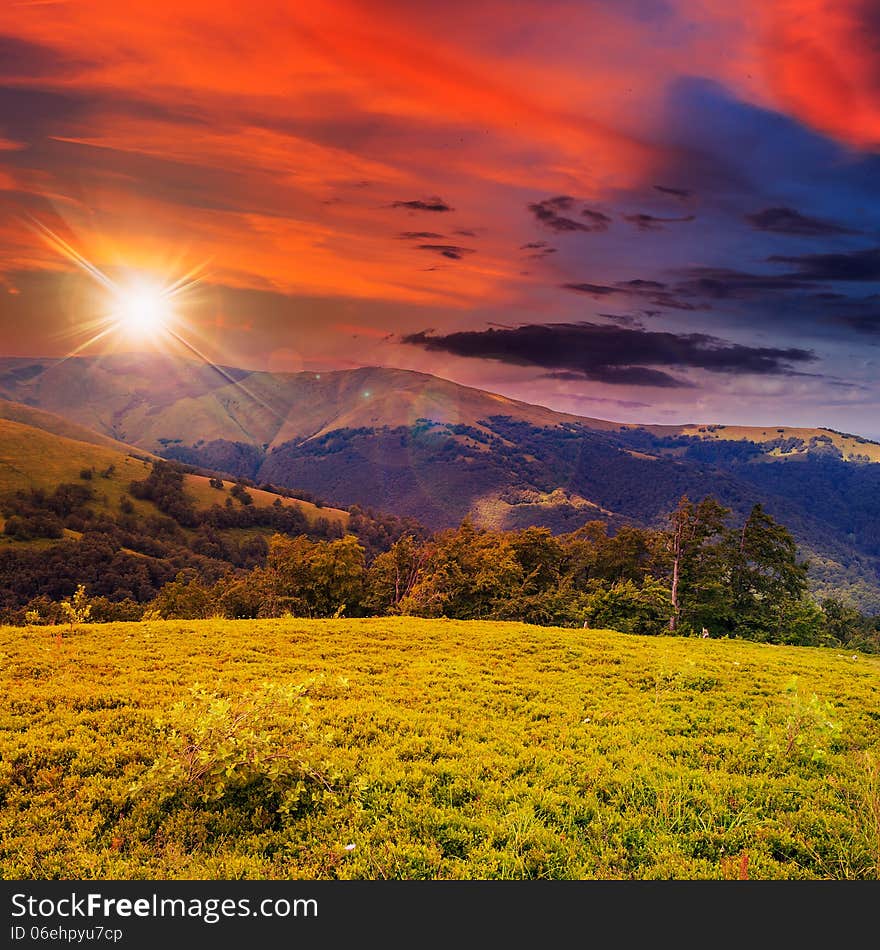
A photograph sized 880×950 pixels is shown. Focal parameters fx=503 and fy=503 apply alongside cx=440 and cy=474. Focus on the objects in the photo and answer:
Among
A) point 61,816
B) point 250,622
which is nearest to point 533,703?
point 61,816

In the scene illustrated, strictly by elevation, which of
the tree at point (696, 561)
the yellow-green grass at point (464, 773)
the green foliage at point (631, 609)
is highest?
the tree at point (696, 561)

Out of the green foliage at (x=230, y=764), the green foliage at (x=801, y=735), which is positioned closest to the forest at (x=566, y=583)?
the green foliage at (x=230, y=764)

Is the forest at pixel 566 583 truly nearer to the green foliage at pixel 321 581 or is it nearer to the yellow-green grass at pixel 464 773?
the green foliage at pixel 321 581

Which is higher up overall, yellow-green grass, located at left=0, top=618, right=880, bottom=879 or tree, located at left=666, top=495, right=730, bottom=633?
tree, located at left=666, top=495, right=730, bottom=633

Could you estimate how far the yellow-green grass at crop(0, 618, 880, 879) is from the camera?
6.77m

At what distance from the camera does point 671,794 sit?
8422 millimetres

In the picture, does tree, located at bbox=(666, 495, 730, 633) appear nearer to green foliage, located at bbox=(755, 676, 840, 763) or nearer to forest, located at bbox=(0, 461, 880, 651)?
forest, located at bbox=(0, 461, 880, 651)

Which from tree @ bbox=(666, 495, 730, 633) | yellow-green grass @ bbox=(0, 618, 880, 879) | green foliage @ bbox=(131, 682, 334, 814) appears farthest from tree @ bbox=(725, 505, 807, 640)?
green foliage @ bbox=(131, 682, 334, 814)

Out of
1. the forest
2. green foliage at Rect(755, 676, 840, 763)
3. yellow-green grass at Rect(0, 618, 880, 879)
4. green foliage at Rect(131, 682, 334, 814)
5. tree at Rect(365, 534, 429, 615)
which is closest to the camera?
yellow-green grass at Rect(0, 618, 880, 879)

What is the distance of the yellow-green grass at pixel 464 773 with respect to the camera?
677 cm

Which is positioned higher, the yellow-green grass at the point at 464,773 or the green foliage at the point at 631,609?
the green foliage at the point at 631,609

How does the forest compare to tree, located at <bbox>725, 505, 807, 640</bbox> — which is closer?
the forest
